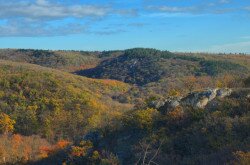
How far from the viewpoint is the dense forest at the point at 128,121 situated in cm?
2480

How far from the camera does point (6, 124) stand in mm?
69188

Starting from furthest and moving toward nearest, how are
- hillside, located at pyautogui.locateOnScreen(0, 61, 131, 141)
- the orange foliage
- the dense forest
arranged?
hillside, located at pyautogui.locateOnScreen(0, 61, 131, 141)
the orange foliage
the dense forest

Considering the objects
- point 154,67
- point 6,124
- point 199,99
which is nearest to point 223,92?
point 199,99

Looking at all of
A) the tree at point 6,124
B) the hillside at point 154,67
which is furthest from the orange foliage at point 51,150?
the hillside at point 154,67

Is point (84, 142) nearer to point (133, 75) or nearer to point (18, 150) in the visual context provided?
point (18, 150)

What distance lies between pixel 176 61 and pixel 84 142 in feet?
Result: 470

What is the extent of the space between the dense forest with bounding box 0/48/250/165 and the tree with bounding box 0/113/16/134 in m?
0.18

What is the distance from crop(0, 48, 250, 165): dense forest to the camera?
976 inches

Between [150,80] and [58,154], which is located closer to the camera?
[58,154]

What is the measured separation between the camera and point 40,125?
2872 inches

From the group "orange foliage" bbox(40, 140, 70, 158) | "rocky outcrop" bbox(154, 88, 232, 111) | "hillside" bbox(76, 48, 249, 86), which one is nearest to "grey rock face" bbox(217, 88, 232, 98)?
"rocky outcrop" bbox(154, 88, 232, 111)

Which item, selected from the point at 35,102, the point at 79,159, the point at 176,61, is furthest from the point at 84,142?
the point at 176,61

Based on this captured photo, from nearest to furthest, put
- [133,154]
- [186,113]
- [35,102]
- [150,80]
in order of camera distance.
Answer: [133,154] → [186,113] → [35,102] → [150,80]

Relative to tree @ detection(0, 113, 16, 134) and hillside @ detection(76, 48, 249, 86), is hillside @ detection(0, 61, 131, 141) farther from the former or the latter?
hillside @ detection(76, 48, 249, 86)
